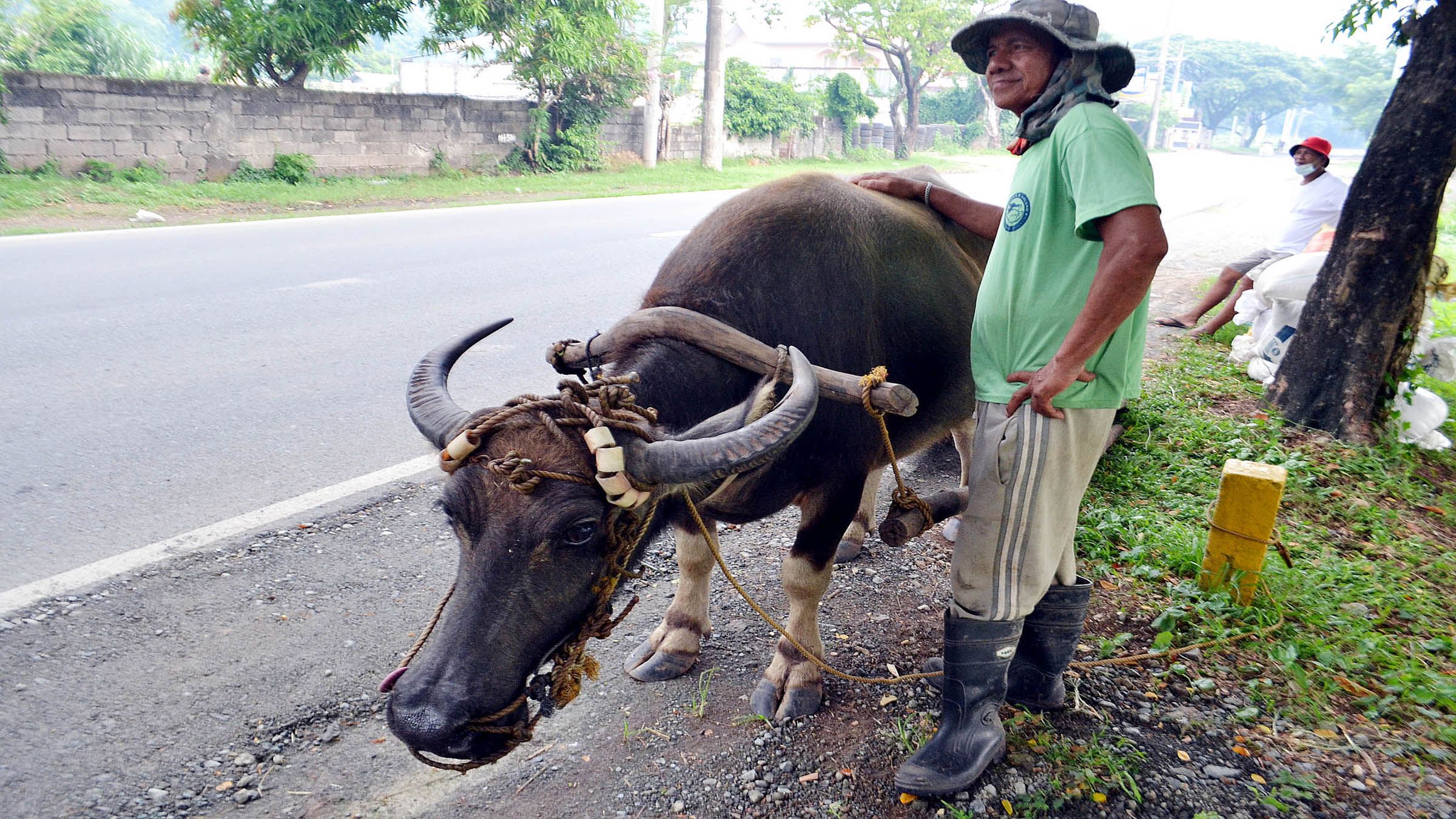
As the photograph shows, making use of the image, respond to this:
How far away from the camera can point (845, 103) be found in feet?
100

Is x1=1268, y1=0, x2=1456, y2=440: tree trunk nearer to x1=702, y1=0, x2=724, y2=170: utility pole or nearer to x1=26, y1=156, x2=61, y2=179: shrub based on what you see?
x1=26, y1=156, x2=61, y2=179: shrub

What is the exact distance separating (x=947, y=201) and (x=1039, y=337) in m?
1.10

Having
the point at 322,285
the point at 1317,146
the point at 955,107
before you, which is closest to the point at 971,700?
the point at 1317,146

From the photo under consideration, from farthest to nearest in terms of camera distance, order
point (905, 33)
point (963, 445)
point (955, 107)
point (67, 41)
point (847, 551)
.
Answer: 1. point (955, 107)
2. point (905, 33)
3. point (67, 41)
4. point (963, 445)
5. point (847, 551)

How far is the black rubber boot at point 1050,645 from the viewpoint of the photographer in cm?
293

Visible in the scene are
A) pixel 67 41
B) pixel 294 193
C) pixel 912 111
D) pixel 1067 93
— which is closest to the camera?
pixel 1067 93

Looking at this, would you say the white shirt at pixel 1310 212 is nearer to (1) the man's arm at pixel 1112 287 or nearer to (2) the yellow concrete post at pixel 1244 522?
(2) the yellow concrete post at pixel 1244 522

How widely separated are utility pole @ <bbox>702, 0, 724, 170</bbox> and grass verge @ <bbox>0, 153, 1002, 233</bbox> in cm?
157

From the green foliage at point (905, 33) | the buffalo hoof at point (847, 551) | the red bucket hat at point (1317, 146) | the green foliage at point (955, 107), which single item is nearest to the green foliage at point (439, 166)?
the red bucket hat at point (1317, 146)

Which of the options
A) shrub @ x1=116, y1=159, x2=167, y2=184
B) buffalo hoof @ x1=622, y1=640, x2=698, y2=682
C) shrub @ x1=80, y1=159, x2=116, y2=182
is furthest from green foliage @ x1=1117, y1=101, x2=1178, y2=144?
buffalo hoof @ x1=622, y1=640, x2=698, y2=682

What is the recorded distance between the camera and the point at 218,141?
1516 centimetres

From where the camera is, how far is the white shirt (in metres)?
7.63

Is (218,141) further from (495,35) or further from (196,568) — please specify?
(196,568)

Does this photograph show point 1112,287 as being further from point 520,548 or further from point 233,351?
point 233,351
